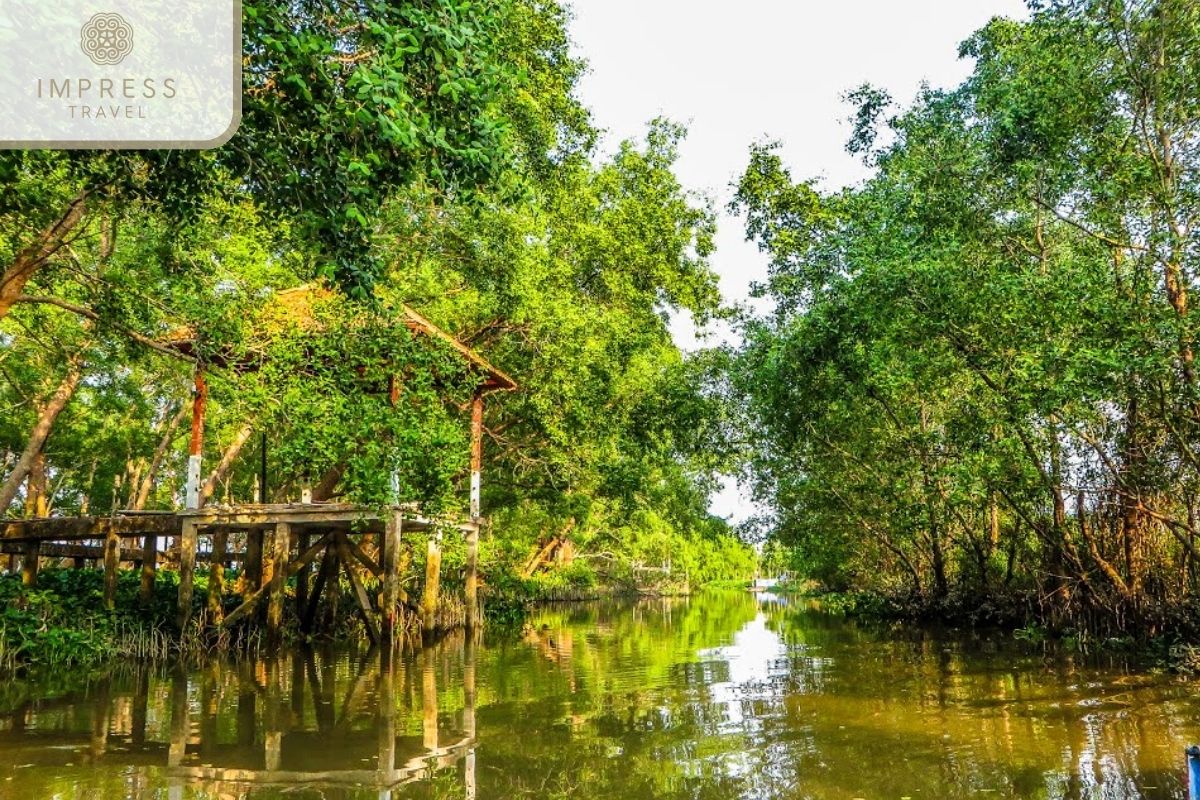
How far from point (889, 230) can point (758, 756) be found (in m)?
9.55

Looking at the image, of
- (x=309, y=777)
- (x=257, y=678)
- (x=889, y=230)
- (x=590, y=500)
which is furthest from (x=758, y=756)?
(x=590, y=500)

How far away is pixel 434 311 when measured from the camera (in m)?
18.0

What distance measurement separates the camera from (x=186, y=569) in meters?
14.8

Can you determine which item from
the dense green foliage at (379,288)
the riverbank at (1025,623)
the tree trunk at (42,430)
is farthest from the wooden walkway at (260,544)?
the riverbank at (1025,623)

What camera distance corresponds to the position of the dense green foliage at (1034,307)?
421 inches

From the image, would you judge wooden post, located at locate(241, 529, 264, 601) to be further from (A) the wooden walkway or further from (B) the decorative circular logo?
(B) the decorative circular logo

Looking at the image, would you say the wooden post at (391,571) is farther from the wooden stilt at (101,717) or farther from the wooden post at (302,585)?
the wooden stilt at (101,717)

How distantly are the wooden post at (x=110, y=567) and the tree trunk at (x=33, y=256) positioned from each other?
7.39 m

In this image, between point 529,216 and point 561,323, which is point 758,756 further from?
point 529,216

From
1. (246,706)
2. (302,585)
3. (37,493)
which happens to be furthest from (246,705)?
(37,493)

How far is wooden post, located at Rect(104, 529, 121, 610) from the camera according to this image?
15132mm

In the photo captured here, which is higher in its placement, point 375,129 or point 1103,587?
point 375,129

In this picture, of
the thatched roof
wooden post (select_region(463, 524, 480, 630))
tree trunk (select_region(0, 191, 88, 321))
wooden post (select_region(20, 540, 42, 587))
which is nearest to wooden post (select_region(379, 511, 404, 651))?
wooden post (select_region(463, 524, 480, 630))

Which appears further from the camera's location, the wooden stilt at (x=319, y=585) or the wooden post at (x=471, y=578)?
the wooden post at (x=471, y=578)
